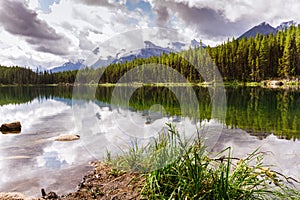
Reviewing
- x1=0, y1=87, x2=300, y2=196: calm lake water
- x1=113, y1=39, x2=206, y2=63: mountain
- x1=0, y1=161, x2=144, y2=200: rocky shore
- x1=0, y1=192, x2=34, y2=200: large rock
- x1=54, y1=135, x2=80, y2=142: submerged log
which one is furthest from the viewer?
x1=54, y1=135, x2=80, y2=142: submerged log

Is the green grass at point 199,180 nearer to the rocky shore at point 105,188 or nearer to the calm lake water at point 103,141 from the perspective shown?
the rocky shore at point 105,188

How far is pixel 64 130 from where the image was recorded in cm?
1516

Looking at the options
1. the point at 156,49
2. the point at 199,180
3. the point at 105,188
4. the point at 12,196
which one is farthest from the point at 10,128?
the point at 199,180

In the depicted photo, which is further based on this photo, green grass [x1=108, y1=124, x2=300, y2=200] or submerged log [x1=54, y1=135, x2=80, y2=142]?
submerged log [x1=54, y1=135, x2=80, y2=142]

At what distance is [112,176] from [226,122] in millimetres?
10646

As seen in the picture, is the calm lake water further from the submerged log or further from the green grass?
the green grass

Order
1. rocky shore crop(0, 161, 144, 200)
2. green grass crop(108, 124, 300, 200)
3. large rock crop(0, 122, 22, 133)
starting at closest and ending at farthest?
1. green grass crop(108, 124, 300, 200)
2. rocky shore crop(0, 161, 144, 200)
3. large rock crop(0, 122, 22, 133)

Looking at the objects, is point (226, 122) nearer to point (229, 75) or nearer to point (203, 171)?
point (203, 171)

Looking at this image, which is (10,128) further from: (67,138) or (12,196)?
(12,196)

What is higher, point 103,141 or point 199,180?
point 199,180

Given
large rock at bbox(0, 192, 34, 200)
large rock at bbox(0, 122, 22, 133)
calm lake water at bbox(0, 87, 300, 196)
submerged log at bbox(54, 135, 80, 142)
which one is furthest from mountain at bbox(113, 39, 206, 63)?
large rock at bbox(0, 122, 22, 133)

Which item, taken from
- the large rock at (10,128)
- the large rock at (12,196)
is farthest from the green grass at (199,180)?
the large rock at (10,128)

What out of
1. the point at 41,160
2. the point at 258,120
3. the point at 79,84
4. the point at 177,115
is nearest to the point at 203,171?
the point at 79,84

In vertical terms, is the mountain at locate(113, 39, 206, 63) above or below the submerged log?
above
